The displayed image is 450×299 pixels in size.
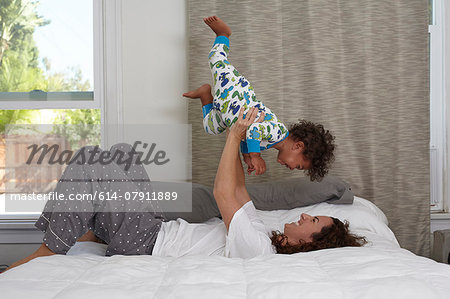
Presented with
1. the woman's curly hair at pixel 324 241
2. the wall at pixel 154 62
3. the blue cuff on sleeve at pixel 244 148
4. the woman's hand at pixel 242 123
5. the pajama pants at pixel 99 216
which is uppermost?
the wall at pixel 154 62

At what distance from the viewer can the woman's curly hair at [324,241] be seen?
181 centimetres

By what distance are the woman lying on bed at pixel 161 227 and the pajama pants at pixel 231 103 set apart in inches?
8.3

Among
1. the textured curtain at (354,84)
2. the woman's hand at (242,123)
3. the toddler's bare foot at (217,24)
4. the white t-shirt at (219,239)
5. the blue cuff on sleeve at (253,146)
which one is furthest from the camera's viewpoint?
the textured curtain at (354,84)

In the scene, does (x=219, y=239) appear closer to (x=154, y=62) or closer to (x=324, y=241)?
(x=324, y=241)

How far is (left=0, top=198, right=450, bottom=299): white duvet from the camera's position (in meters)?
1.18

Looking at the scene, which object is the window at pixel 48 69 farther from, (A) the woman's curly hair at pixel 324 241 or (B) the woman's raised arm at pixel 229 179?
(A) the woman's curly hair at pixel 324 241


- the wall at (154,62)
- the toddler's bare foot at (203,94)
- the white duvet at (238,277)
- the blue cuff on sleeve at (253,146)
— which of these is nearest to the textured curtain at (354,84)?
the wall at (154,62)

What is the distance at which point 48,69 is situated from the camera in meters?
3.00

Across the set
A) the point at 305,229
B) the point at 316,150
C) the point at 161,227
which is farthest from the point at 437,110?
the point at 161,227

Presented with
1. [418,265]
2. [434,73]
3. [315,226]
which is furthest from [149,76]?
[418,265]

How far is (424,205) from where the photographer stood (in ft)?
9.52

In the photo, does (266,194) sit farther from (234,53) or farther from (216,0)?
(216,0)

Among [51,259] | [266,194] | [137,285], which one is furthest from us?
[266,194]

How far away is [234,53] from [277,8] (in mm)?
380
